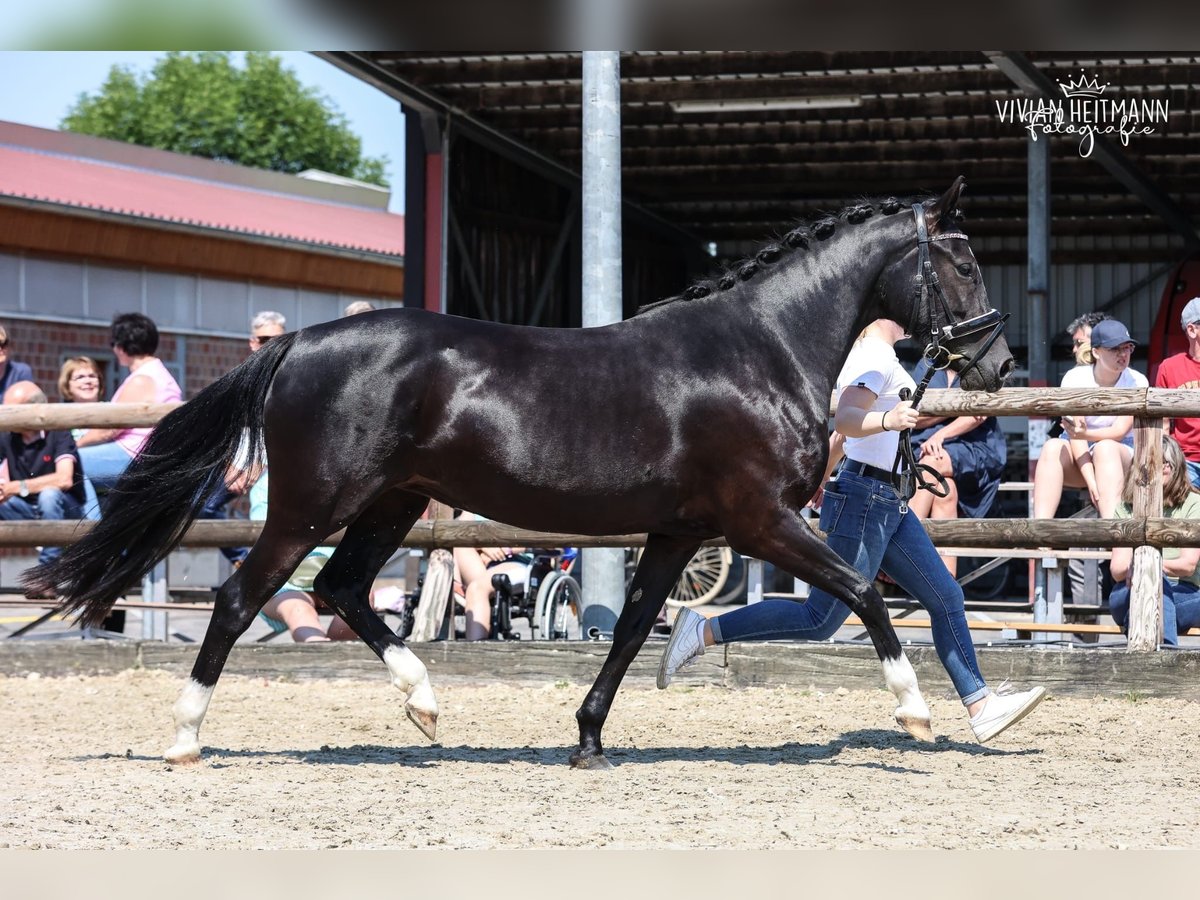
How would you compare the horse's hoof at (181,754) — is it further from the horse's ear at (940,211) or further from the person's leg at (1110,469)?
the person's leg at (1110,469)

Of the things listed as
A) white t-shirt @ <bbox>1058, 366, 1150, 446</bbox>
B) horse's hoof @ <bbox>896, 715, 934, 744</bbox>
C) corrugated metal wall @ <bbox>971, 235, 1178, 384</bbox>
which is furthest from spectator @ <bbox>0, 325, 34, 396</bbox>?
corrugated metal wall @ <bbox>971, 235, 1178, 384</bbox>

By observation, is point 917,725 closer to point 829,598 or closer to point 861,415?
point 829,598

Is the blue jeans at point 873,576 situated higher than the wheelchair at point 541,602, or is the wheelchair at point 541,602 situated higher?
the blue jeans at point 873,576

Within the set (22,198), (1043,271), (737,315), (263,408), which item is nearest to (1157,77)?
(1043,271)

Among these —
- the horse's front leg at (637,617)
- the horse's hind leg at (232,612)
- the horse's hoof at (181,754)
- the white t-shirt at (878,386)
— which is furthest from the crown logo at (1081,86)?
the horse's hoof at (181,754)

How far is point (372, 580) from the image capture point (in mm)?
5477

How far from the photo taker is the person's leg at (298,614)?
7.99 m

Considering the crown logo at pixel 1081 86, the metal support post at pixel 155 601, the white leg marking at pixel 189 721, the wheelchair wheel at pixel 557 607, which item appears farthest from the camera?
the crown logo at pixel 1081 86

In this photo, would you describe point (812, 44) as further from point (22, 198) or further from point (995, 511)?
point (22, 198)

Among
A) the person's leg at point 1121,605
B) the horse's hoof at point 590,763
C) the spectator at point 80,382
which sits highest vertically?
the spectator at point 80,382

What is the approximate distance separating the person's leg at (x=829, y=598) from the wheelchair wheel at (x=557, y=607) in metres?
2.68

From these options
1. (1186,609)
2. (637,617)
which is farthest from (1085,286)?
(637,617)

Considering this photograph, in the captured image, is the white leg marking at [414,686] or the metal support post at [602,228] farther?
the metal support post at [602,228]

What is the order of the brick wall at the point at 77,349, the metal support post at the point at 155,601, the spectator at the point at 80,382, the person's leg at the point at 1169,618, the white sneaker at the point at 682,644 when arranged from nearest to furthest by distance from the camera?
the white sneaker at the point at 682,644
the person's leg at the point at 1169,618
the metal support post at the point at 155,601
the spectator at the point at 80,382
the brick wall at the point at 77,349
